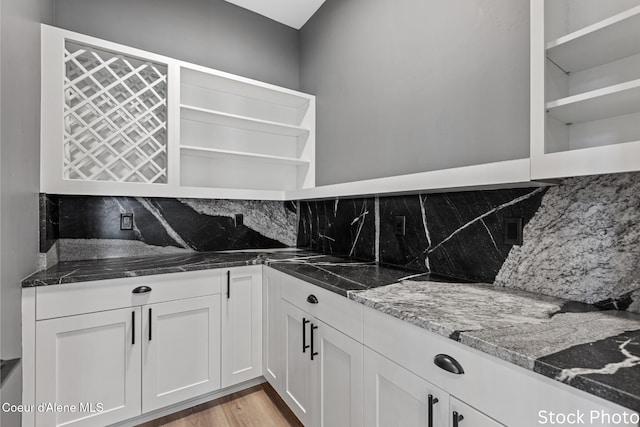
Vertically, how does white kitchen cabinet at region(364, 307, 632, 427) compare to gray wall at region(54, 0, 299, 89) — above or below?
below

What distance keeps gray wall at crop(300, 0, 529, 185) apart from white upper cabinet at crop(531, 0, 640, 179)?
178 mm

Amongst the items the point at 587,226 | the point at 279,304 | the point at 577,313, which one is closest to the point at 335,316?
the point at 279,304

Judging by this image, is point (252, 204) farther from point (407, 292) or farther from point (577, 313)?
point (577, 313)

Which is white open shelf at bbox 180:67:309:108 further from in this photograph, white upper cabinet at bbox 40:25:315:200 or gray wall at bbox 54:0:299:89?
gray wall at bbox 54:0:299:89

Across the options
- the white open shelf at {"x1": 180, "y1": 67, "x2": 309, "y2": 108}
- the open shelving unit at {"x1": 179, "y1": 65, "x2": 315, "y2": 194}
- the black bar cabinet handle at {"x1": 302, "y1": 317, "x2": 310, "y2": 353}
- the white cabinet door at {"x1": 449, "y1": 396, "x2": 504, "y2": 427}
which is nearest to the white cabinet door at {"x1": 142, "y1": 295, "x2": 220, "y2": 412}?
the black bar cabinet handle at {"x1": 302, "y1": 317, "x2": 310, "y2": 353}

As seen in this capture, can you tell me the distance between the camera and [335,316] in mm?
1254

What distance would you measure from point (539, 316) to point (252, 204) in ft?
6.63

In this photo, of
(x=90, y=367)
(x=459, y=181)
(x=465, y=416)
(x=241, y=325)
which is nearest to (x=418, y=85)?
(x=459, y=181)

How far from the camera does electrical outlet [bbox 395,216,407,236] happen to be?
1646 mm

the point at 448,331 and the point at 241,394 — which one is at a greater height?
the point at 448,331

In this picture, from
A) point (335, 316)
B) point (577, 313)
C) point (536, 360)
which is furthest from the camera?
point (335, 316)

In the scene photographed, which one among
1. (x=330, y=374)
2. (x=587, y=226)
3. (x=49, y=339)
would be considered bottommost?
(x=330, y=374)

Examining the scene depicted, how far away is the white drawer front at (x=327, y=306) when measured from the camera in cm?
114

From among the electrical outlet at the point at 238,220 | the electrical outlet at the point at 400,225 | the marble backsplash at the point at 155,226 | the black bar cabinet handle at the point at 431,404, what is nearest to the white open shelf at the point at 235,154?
the marble backsplash at the point at 155,226
